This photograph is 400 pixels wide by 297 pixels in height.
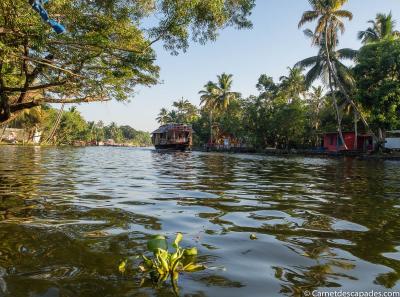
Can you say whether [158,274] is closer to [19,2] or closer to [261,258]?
[261,258]

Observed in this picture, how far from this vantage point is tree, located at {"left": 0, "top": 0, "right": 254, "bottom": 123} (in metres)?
8.44

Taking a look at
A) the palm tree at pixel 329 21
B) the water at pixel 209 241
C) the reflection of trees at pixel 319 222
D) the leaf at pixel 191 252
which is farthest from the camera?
the palm tree at pixel 329 21

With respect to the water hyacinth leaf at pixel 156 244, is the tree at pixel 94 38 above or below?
above

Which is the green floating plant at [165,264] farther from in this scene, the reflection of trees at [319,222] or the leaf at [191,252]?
Result: the reflection of trees at [319,222]

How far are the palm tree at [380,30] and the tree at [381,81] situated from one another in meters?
4.32

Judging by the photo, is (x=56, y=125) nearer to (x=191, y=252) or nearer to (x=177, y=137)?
(x=177, y=137)

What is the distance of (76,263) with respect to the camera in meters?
3.01

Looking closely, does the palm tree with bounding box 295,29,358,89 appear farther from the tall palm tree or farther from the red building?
the tall palm tree

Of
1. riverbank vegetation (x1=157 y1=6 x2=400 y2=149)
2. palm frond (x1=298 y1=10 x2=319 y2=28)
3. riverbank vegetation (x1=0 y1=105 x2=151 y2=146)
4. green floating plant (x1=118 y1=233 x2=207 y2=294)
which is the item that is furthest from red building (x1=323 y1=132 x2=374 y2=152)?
green floating plant (x1=118 y1=233 x2=207 y2=294)

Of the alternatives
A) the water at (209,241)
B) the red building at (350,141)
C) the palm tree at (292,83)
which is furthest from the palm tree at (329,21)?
the water at (209,241)

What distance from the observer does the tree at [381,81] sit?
28.0m

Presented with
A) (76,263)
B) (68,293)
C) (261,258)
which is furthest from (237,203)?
(68,293)

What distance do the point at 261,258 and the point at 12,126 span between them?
275 feet

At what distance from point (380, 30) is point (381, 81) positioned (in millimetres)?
7718
